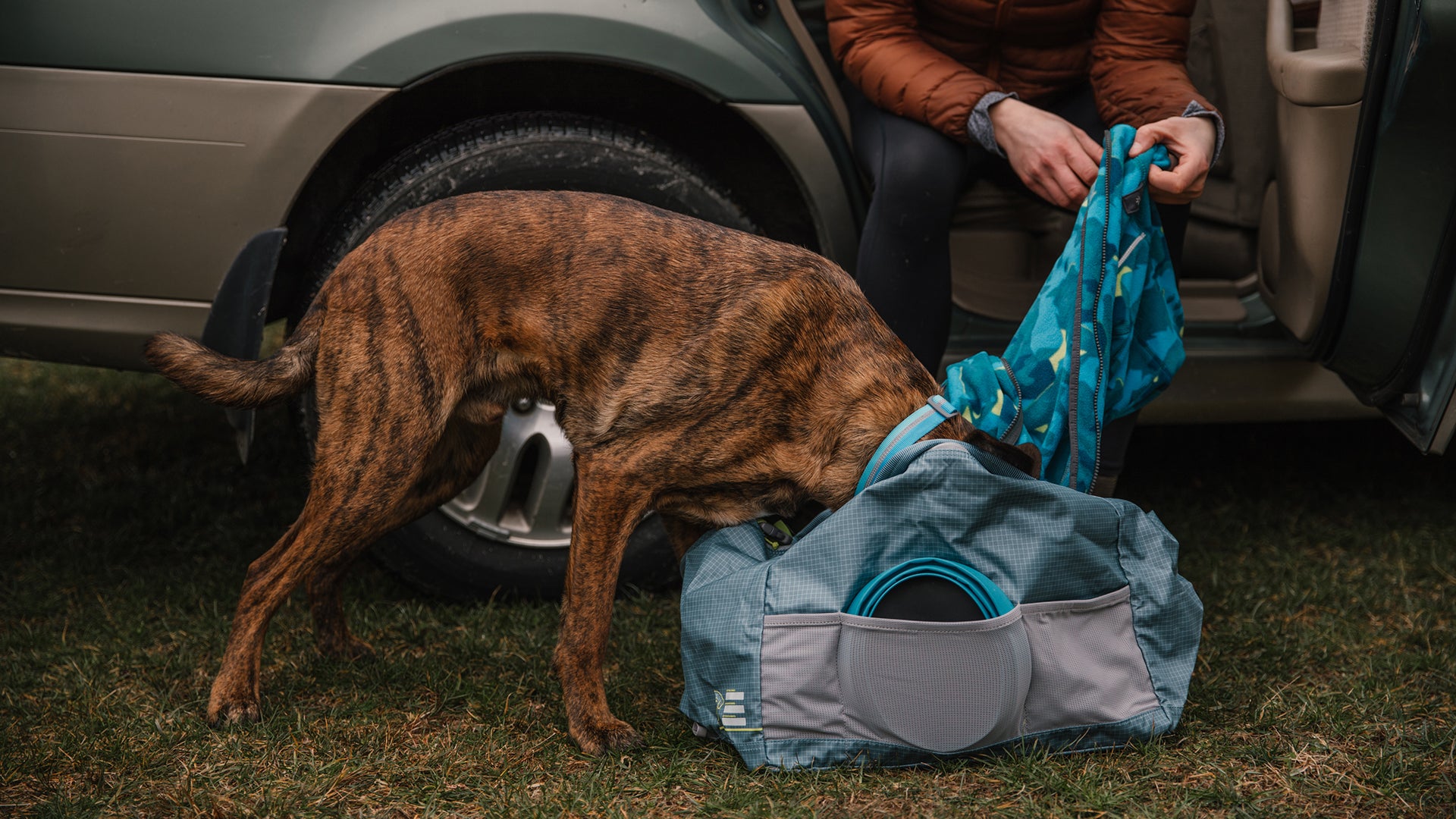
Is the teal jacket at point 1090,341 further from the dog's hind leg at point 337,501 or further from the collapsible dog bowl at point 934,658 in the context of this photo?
the dog's hind leg at point 337,501

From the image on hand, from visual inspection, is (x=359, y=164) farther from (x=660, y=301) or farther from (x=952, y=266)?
(x=952, y=266)

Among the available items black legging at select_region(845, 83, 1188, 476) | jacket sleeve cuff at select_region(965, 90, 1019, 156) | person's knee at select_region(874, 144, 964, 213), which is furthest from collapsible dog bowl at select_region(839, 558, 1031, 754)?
jacket sleeve cuff at select_region(965, 90, 1019, 156)

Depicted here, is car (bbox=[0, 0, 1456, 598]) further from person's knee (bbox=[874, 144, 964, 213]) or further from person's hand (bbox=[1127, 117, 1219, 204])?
person's hand (bbox=[1127, 117, 1219, 204])

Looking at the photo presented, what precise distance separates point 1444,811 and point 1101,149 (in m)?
1.39

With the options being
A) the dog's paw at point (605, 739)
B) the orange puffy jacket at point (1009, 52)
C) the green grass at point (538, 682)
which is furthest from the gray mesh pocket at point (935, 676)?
the orange puffy jacket at point (1009, 52)

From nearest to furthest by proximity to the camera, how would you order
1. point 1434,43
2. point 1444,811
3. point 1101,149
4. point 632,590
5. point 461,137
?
point 1444,811
point 1434,43
point 1101,149
point 461,137
point 632,590

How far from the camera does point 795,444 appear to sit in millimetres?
2311

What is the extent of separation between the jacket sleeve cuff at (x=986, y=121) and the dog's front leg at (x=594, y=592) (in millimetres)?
1085

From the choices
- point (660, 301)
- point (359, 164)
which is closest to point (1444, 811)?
point (660, 301)

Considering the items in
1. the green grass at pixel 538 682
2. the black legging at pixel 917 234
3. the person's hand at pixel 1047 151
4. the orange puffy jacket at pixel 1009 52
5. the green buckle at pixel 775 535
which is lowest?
the green grass at pixel 538 682

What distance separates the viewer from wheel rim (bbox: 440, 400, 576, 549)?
9.32 ft

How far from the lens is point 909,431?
7.31 ft

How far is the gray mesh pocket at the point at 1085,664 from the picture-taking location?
2.13m

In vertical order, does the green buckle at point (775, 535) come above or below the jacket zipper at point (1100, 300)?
below
